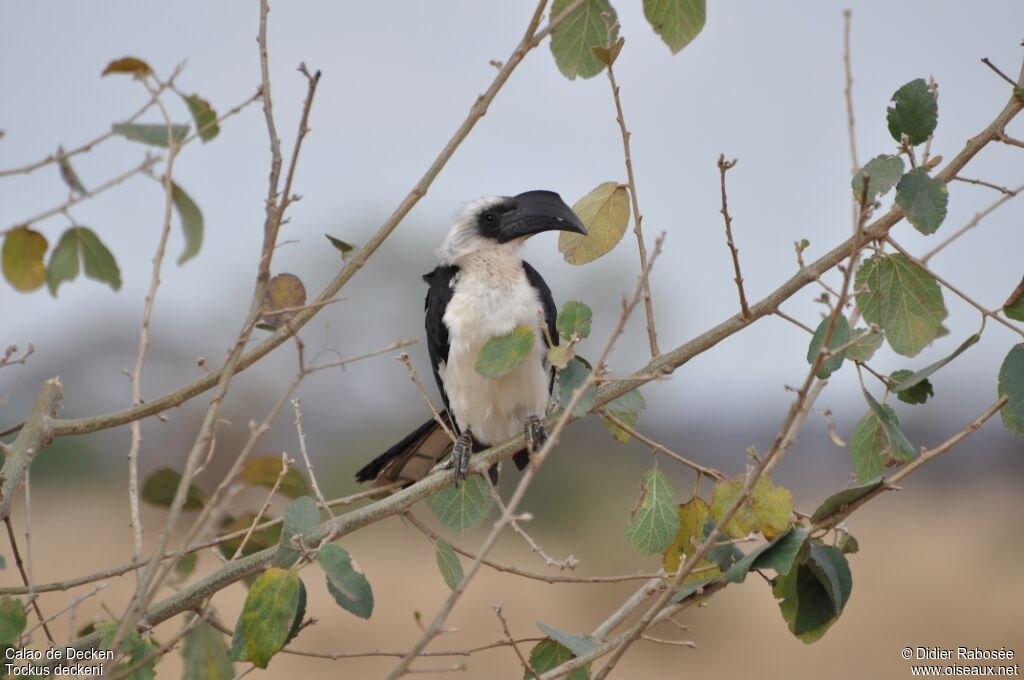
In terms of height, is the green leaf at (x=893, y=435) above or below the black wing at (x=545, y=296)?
below

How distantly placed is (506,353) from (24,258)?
3.18 ft

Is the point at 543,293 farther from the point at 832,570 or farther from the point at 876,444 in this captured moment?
the point at 832,570

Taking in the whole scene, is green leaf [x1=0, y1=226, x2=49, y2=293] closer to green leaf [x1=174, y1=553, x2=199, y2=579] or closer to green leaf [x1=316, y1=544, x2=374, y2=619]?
green leaf [x1=316, y1=544, x2=374, y2=619]

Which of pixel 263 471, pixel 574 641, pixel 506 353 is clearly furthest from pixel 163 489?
pixel 574 641

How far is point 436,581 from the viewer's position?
57.9 ft

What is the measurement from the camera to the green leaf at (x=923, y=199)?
2.11 metres

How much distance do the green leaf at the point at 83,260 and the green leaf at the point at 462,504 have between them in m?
1.01

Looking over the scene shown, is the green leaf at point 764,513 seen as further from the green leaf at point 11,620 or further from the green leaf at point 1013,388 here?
the green leaf at point 11,620

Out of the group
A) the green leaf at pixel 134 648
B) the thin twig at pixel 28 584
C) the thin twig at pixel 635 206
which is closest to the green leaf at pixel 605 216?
the thin twig at pixel 635 206

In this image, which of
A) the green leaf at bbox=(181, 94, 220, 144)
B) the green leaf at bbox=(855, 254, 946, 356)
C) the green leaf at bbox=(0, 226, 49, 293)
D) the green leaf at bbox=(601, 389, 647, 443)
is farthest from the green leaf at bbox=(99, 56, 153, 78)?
the green leaf at bbox=(855, 254, 946, 356)

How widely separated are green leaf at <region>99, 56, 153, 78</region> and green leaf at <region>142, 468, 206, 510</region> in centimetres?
111

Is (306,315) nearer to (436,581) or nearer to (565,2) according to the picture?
(565,2)

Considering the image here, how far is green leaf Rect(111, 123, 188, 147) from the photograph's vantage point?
174cm

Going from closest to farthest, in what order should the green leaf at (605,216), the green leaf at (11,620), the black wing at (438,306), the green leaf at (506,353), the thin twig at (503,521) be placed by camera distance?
the thin twig at (503,521) → the green leaf at (11,620) → the green leaf at (506,353) → the green leaf at (605,216) → the black wing at (438,306)
